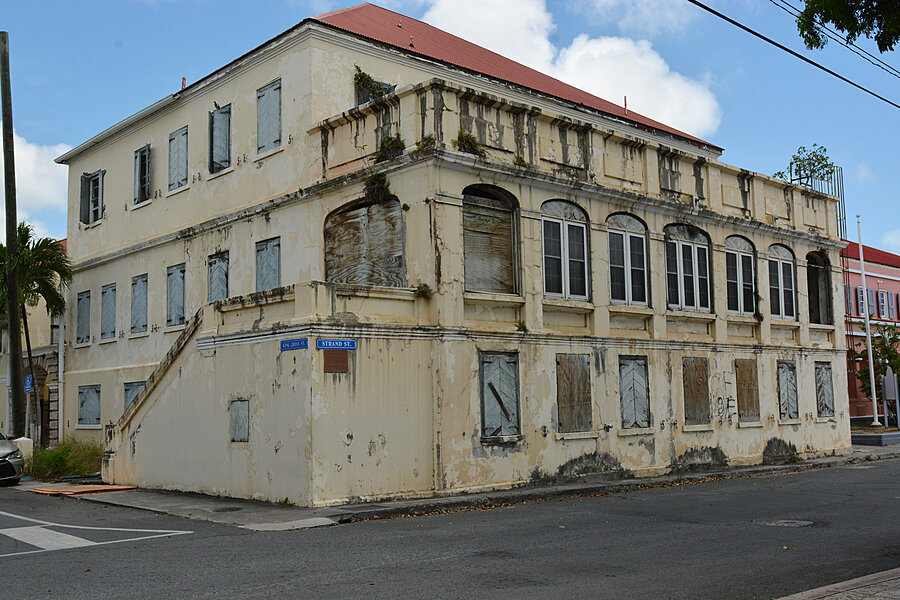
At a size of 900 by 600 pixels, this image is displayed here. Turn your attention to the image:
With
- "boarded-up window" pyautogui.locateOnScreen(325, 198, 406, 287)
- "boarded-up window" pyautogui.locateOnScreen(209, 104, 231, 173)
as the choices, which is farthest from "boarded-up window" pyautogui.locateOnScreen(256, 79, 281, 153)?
"boarded-up window" pyautogui.locateOnScreen(325, 198, 406, 287)

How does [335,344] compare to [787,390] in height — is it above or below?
above

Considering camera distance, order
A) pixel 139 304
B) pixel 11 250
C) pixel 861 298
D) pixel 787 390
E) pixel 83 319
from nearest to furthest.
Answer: pixel 11 250 < pixel 787 390 < pixel 139 304 < pixel 83 319 < pixel 861 298

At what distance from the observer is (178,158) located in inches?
904

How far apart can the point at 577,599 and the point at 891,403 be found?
119 feet

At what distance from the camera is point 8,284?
70.9 feet

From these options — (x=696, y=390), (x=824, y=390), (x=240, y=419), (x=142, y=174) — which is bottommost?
(x=240, y=419)

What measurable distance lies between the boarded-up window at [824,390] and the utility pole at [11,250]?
20413mm

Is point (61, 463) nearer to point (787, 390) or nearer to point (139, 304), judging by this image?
point (139, 304)

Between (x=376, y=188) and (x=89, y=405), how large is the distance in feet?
44.7

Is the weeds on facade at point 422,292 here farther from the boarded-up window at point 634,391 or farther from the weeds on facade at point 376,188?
the boarded-up window at point 634,391

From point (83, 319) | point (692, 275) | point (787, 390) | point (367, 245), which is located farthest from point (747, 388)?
point (83, 319)

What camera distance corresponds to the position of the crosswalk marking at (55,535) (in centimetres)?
1055

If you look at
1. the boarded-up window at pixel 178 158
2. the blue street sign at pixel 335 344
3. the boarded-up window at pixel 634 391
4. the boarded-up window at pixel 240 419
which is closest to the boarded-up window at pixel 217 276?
the boarded-up window at pixel 178 158

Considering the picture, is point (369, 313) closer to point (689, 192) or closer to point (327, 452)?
point (327, 452)
